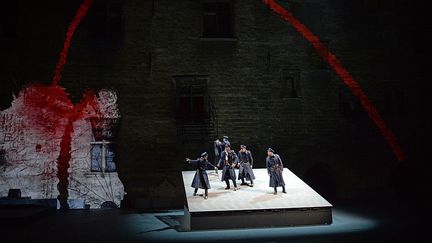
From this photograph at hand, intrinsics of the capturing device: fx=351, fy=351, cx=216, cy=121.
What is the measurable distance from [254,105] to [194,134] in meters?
2.71

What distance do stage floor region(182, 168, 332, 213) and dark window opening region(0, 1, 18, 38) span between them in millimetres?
9023

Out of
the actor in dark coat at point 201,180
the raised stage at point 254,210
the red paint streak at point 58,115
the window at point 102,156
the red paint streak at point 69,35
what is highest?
the red paint streak at point 69,35

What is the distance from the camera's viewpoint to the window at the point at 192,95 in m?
14.0

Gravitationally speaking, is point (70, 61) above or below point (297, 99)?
above

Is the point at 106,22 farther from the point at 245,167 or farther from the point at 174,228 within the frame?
the point at 174,228

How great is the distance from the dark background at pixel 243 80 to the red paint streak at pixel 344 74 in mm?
212

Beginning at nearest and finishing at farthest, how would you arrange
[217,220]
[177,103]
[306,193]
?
[217,220] → [306,193] → [177,103]

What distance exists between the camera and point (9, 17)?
13820mm

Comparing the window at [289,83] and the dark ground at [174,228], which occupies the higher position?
the window at [289,83]

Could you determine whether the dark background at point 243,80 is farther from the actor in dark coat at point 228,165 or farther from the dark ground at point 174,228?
the dark ground at point 174,228

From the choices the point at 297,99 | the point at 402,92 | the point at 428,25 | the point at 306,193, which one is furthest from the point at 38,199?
the point at 428,25

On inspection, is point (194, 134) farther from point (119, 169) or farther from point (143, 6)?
point (143, 6)

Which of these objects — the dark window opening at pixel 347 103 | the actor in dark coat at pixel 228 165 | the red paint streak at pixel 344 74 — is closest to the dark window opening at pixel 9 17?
the actor in dark coat at pixel 228 165

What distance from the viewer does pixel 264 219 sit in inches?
386
